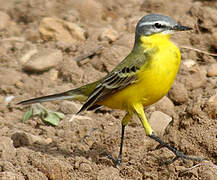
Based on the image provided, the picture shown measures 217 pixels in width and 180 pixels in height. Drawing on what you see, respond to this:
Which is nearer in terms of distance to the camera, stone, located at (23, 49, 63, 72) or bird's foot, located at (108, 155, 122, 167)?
bird's foot, located at (108, 155, 122, 167)

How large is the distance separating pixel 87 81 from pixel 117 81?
2187mm

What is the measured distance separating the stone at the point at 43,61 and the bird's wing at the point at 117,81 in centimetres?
237

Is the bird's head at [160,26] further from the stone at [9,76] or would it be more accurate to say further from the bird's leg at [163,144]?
the stone at [9,76]

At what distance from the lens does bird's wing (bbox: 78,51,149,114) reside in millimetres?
6609

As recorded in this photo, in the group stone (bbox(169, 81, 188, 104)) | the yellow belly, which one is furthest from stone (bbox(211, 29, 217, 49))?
the yellow belly

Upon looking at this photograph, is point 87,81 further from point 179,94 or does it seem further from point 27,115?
point 179,94

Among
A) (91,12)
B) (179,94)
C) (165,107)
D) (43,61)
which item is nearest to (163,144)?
(165,107)

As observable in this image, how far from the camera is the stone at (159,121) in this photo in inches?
291

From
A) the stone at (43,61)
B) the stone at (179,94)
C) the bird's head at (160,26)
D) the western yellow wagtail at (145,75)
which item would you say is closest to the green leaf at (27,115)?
the stone at (43,61)

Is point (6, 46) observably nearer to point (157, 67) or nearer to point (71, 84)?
point (71, 84)

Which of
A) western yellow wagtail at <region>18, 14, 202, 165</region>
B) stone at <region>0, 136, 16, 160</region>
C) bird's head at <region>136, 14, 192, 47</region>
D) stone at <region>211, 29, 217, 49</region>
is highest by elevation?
bird's head at <region>136, 14, 192, 47</region>

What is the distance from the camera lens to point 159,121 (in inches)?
297

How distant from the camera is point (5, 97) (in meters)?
8.91

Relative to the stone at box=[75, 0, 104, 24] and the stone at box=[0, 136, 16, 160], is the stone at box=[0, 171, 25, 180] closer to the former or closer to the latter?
the stone at box=[0, 136, 16, 160]
